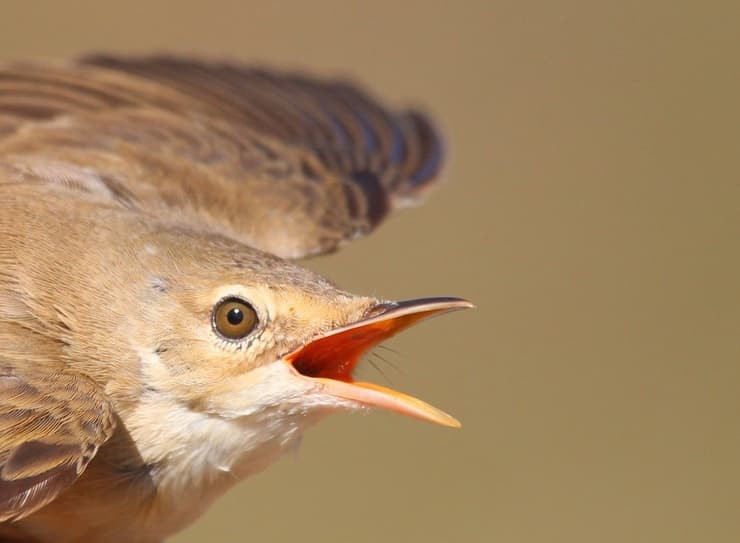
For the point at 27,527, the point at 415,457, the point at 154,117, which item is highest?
the point at 154,117

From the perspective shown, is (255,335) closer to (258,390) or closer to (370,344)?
(258,390)

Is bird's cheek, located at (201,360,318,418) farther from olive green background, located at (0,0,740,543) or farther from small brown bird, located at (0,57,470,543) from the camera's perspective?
Result: olive green background, located at (0,0,740,543)

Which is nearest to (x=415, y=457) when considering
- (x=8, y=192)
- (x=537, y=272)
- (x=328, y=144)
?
(x=537, y=272)

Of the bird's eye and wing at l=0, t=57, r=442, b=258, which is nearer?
the bird's eye

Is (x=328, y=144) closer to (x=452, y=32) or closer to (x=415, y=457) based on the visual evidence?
(x=415, y=457)

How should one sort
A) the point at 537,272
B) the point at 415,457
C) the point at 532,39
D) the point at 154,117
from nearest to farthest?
the point at 154,117
the point at 415,457
the point at 537,272
the point at 532,39

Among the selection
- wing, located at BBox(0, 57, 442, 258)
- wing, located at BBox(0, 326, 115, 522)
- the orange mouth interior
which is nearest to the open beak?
the orange mouth interior
